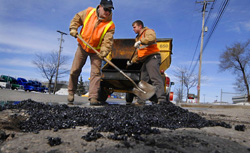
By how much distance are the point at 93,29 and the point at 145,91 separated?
1.83 meters

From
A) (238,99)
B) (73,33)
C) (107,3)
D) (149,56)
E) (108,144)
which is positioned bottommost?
(108,144)

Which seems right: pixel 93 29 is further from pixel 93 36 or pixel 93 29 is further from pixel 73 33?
pixel 73 33

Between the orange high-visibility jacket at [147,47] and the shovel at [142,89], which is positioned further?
the orange high-visibility jacket at [147,47]

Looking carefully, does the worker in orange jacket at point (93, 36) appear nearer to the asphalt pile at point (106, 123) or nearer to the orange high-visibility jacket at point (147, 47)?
the orange high-visibility jacket at point (147, 47)

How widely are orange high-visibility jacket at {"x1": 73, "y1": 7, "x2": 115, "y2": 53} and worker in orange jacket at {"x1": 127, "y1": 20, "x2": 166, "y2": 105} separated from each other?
2.78 feet

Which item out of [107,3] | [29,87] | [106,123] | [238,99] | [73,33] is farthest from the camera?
[29,87]

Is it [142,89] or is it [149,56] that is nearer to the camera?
[142,89]

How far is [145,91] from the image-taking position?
476 centimetres

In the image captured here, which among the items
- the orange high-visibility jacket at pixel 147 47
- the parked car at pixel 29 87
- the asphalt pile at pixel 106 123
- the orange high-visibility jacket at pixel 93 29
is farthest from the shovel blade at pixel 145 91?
the parked car at pixel 29 87

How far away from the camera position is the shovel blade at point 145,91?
4634 mm

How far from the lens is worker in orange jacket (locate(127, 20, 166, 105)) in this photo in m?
4.70

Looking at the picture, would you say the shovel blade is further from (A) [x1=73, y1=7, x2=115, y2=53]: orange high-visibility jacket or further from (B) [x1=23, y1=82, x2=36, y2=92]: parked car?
(B) [x1=23, y1=82, x2=36, y2=92]: parked car

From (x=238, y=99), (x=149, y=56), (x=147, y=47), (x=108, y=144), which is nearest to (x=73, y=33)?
(x=147, y=47)

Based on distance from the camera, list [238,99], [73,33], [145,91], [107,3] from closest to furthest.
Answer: [107,3]
[73,33]
[145,91]
[238,99]
